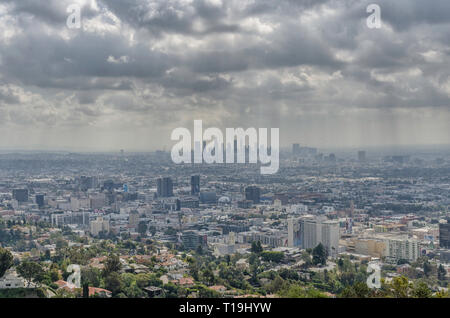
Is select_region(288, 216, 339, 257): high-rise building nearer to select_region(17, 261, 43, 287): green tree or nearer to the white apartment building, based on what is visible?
the white apartment building

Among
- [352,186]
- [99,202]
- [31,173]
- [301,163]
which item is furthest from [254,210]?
[31,173]

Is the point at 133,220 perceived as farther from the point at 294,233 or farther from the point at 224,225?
the point at 294,233

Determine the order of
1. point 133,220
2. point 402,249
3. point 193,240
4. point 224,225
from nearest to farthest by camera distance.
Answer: point 402,249, point 193,240, point 224,225, point 133,220

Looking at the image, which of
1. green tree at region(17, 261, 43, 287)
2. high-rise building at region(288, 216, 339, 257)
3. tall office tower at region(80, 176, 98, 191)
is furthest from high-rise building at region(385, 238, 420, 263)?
tall office tower at region(80, 176, 98, 191)

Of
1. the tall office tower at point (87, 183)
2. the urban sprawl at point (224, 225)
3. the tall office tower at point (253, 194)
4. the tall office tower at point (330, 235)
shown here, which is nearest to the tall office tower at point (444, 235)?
the urban sprawl at point (224, 225)

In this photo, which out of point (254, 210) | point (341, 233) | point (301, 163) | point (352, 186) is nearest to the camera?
point (341, 233)

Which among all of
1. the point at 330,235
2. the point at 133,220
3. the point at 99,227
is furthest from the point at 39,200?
the point at 330,235

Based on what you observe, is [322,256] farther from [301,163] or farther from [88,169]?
[88,169]
